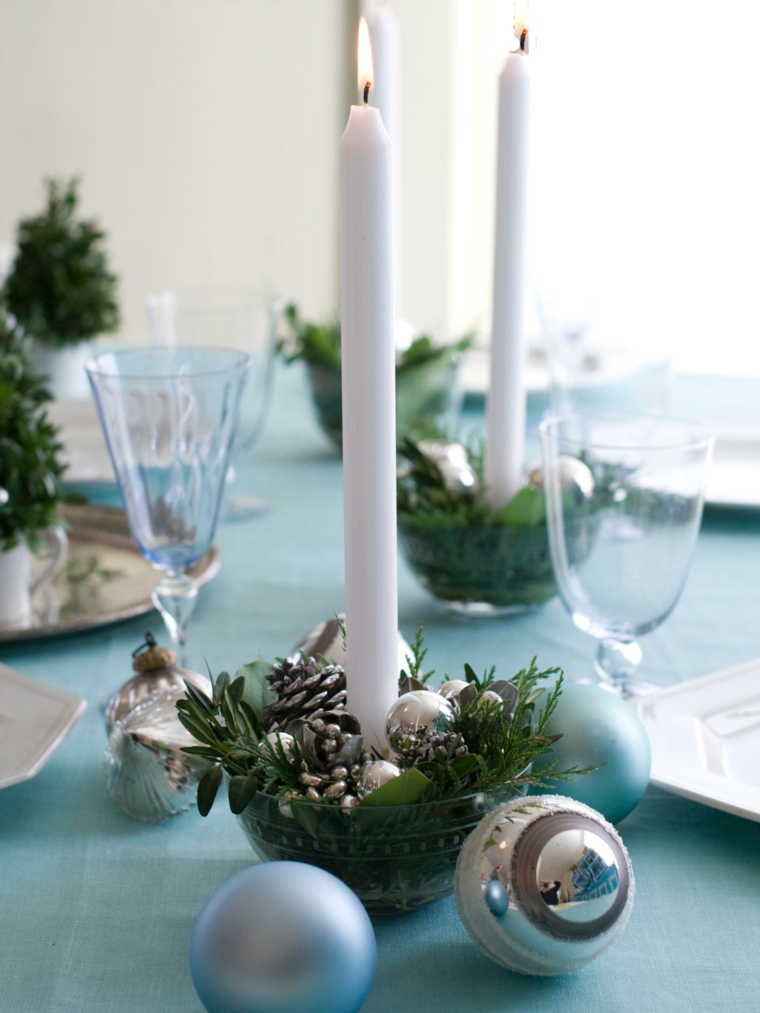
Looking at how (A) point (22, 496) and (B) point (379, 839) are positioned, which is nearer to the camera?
(B) point (379, 839)

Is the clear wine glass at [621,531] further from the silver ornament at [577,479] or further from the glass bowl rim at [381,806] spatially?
the glass bowl rim at [381,806]

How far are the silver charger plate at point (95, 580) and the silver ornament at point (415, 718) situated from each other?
356 millimetres

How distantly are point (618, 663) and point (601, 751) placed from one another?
17 centimetres

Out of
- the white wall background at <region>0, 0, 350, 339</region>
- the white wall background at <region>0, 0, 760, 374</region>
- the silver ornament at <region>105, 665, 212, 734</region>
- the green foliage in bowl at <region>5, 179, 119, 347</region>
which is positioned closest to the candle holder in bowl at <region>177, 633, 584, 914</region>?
the silver ornament at <region>105, 665, 212, 734</region>

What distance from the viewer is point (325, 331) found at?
1.12m

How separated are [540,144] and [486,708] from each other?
2074 millimetres

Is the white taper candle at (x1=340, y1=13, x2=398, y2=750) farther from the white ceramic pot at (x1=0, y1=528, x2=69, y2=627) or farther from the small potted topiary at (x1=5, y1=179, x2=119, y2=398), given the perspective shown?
the small potted topiary at (x1=5, y1=179, x2=119, y2=398)

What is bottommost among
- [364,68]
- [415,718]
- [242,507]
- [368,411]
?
[242,507]

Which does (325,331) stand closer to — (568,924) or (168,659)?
(168,659)

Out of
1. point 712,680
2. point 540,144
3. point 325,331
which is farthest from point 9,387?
point 540,144

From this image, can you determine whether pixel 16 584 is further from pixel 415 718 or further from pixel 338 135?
pixel 338 135

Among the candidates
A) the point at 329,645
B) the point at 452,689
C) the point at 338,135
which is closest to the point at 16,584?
the point at 329,645

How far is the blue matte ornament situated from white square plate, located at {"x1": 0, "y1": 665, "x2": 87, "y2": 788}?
25cm

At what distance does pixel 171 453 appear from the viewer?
0.64m
